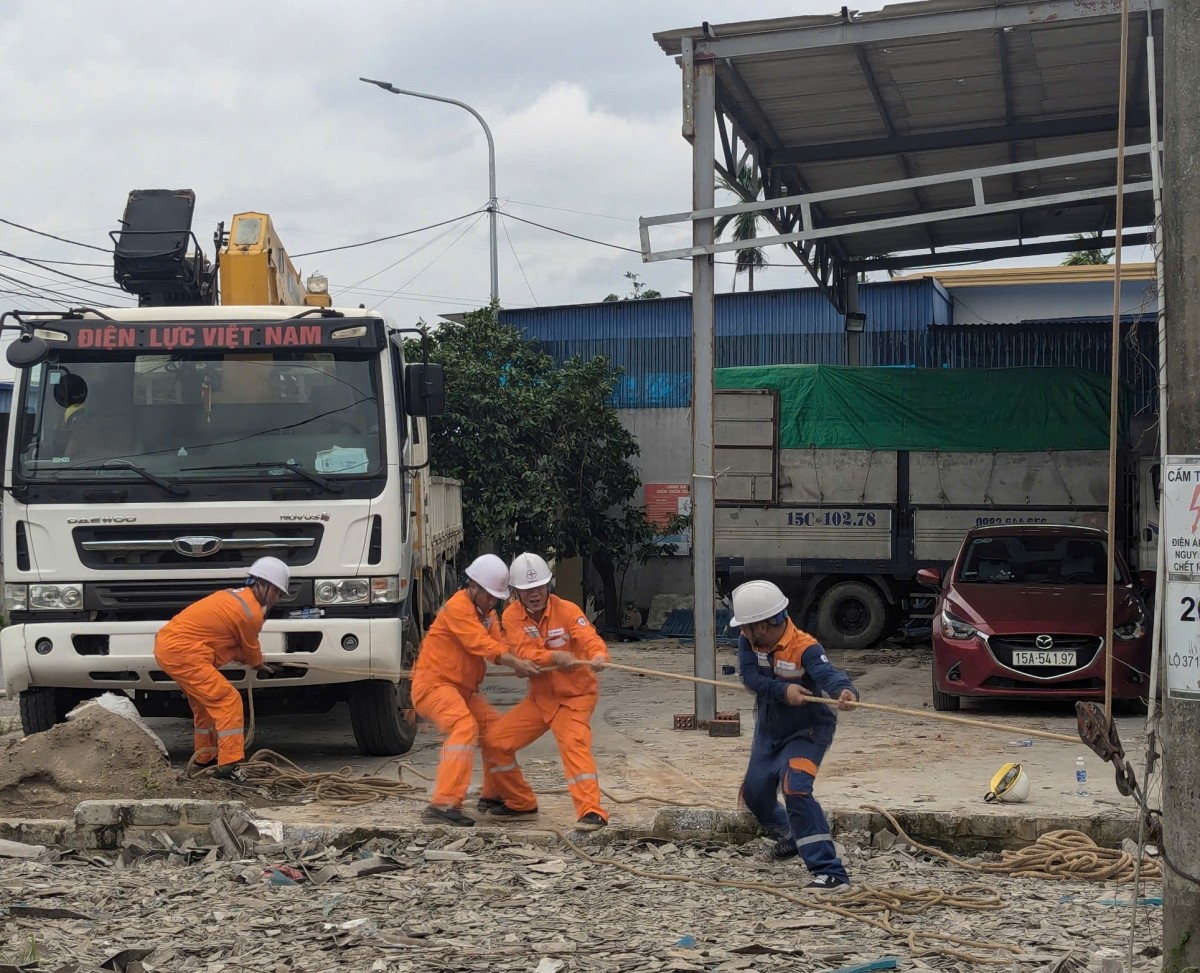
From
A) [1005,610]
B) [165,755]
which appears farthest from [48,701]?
[1005,610]

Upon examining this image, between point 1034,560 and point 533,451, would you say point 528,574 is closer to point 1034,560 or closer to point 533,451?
point 1034,560

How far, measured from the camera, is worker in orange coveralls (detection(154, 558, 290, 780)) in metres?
8.44

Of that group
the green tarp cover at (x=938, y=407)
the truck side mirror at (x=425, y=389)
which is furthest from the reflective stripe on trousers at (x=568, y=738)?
the green tarp cover at (x=938, y=407)

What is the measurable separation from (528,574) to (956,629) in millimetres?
4994

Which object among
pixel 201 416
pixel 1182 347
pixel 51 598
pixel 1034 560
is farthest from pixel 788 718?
pixel 1034 560

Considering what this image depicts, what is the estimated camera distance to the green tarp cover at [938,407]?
16891 mm

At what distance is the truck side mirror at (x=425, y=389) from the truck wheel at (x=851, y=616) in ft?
30.6

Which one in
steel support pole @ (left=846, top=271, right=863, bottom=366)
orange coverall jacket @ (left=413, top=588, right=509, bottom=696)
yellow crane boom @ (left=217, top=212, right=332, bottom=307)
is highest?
steel support pole @ (left=846, top=271, right=863, bottom=366)

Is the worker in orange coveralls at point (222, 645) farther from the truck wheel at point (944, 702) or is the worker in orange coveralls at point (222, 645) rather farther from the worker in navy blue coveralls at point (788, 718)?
the truck wheel at point (944, 702)

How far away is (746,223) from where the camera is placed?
39906 mm

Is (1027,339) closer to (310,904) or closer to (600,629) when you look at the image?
(600,629)

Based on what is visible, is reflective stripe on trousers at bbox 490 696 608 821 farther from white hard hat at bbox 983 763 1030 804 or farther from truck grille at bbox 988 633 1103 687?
truck grille at bbox 988 633 1103 687

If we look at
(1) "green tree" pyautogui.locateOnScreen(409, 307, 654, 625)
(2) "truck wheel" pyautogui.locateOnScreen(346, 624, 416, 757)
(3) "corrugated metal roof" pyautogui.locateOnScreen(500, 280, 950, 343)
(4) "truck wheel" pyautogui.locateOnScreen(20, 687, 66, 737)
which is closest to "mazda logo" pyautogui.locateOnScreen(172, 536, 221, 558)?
(2) "truck wheel" pyautogui.locateOnScreen(346, 624, 416, 757)

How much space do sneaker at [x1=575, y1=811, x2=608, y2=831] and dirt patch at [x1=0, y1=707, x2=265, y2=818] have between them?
2.13m
